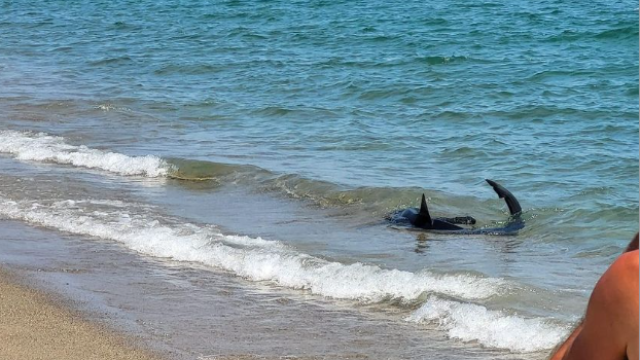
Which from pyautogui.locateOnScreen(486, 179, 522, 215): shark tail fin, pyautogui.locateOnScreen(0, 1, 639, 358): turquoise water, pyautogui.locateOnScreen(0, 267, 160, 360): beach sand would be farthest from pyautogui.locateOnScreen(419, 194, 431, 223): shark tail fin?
pyautogui.locateOnScreen(0, 267, 160, 360): beach sand

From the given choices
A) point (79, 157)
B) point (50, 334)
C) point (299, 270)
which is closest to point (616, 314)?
point (50, 334)

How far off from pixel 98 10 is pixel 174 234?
23.3 m

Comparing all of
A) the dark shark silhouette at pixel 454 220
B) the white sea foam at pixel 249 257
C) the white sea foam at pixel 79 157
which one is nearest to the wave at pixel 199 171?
the white sea foam at pixel 79 157

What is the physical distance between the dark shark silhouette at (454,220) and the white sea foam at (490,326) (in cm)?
231

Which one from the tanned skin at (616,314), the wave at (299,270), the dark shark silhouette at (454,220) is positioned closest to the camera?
the tanned skin at (616,314)

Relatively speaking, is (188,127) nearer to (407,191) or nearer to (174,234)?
(407,191)

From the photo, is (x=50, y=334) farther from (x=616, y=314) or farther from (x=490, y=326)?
(x=616, y=314)

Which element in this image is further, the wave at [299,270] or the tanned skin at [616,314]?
the wave at [299,270]

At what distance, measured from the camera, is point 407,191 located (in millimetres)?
10281

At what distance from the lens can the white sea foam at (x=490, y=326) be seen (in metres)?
5.93

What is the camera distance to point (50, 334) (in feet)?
19.7

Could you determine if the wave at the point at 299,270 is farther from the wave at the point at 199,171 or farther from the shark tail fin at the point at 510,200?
the shark tail fin at the point at 510,200

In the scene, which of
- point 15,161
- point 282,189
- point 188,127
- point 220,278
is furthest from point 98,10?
point 220,278

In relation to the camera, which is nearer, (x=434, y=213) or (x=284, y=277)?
(x=284, y=277)
